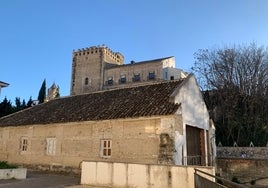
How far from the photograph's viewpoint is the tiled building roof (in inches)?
630

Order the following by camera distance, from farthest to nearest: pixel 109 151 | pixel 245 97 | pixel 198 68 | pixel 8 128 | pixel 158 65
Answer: pixel 158 65 → pixel 198 68 → pixel 245 97 → pixel 8 128 → pixel 109 151

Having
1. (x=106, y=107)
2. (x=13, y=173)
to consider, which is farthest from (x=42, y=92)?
(x=13, y=173)

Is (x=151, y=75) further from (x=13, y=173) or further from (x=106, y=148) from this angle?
(x=13, y=173)

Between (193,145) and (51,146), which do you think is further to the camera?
(51,146)

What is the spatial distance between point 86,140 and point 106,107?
270cm

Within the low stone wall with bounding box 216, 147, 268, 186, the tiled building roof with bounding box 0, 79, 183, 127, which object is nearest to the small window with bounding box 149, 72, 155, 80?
the tiled building roof with bounding box 0, 79, 183, 127

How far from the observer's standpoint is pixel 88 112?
61.5ft

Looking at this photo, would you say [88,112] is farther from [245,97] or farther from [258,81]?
[258,81]

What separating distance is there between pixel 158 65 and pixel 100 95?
2547 centimetres

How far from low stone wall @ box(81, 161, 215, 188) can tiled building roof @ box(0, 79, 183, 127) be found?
13.8ft

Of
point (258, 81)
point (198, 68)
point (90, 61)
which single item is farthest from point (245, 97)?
point (90, 61)

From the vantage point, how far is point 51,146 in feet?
63.7

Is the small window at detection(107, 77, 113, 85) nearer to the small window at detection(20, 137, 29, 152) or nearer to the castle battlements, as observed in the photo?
the castle battlements

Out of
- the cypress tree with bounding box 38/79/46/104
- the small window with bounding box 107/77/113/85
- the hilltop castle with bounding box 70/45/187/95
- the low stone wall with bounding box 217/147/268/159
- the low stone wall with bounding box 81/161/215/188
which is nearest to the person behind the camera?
the low stone wall with bounding box 81/161/215/188
